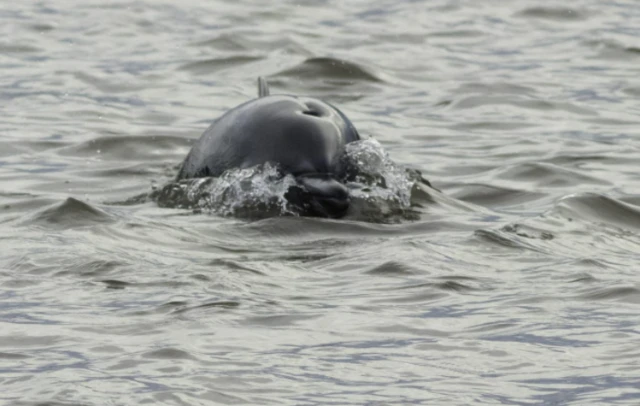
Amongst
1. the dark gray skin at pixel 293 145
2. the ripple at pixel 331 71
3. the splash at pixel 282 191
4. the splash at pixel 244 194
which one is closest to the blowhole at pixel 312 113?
the dark gray skin at pixel 293 145

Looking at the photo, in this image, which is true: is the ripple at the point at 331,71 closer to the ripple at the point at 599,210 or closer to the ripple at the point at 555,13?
the ripple at the point at 555,13

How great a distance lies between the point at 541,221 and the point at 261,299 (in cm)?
244

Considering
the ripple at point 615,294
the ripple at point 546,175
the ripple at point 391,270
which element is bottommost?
the ripple at point 546,175

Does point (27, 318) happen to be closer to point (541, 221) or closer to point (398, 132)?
point (541, 221)

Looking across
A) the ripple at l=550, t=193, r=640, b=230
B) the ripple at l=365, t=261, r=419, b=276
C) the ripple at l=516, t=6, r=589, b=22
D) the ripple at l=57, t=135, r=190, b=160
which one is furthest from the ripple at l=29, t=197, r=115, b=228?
the ripple at l=516, t=6, r=589, b=22

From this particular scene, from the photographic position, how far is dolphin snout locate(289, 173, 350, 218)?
834 centimetres

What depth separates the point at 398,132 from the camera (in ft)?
39.7

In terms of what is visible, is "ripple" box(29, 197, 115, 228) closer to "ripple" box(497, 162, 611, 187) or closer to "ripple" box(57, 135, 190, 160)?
"ripple" box(57, 135, 190, 160)

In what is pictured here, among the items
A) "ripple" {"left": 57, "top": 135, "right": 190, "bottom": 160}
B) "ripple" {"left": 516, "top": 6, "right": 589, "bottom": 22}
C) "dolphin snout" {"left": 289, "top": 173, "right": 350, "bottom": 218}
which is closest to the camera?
"dolphin snout" {"left": 289, "top": 173, "right": 350, "bottom": 218}

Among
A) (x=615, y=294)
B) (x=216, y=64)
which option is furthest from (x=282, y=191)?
(x=216, y=64)

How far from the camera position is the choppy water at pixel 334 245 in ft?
18.6

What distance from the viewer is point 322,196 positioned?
8359 millimetres

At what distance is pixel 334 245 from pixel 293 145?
101cm

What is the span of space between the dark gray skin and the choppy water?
19cm
